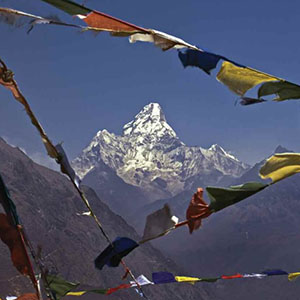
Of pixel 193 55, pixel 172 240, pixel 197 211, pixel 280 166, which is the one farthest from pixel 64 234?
pixel 172 240

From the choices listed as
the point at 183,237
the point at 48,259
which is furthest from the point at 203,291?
the point at 183,237

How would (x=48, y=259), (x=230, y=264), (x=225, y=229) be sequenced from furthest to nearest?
(x=225, y=229)
(x=230, y=264)
(x=48, y=259)

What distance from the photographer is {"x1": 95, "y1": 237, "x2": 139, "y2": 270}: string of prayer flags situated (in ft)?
8.55

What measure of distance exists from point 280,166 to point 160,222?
0.87 metres

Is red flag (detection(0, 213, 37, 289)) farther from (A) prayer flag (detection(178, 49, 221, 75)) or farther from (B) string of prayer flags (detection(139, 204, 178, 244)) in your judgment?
(A) prayer flag (detection(178, 49, 221, 75))

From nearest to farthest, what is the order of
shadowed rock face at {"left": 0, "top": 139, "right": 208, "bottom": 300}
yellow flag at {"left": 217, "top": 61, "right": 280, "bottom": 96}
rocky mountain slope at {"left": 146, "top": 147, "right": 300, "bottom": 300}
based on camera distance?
yellow flag at {"left": 217, "top": 61, "right": 280, "bottom": 96}
shadowed rock face at {"left": 0, "top": 139, "right": 208, "bottom": 300}
rocky mountain slope at {"left": 146, "top": 147, "right": 300, "bottom": 300}

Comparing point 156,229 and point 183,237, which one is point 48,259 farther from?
point 183,237

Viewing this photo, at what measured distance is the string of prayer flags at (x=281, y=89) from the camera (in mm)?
2506

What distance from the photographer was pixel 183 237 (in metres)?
129

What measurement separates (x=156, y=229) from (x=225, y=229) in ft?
404

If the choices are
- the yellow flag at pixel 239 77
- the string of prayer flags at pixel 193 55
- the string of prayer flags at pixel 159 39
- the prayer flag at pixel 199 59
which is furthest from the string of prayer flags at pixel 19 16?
the yellow flag at pixel 239 77

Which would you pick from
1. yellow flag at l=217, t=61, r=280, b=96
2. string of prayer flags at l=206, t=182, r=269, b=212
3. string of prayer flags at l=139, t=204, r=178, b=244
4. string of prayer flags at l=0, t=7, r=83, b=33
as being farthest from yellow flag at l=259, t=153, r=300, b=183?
string of prayer flags at l=0, t=7, r=83, b=33

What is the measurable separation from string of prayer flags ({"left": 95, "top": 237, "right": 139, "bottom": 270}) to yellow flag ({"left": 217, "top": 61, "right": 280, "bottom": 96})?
4.00ft

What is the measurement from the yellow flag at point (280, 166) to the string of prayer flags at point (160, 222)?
0.66 meters
